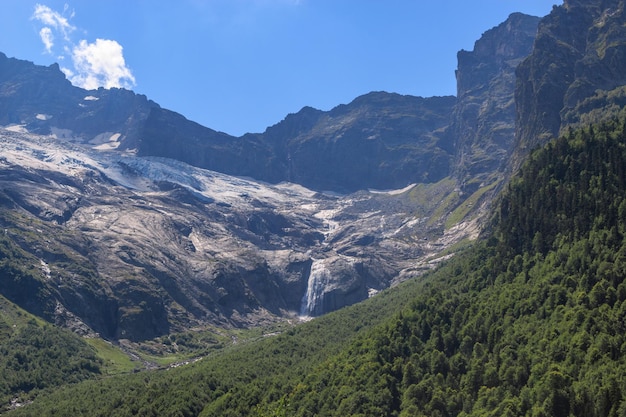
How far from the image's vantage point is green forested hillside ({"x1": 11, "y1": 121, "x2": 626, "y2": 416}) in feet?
395

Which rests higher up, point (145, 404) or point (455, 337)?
point (455, 337)

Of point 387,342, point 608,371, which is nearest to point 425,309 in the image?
point 387,342

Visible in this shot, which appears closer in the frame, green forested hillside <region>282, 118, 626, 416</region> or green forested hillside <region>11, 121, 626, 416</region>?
green forested hillside <region>282, 118, 626, 416</region>

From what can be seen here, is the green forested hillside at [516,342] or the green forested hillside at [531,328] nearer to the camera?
the green forested hillside at [531,328]

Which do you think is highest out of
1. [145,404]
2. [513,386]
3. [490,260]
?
[490,260]

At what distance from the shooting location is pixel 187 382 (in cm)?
19962

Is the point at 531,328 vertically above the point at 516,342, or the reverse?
the point at 531,328

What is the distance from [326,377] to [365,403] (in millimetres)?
25563

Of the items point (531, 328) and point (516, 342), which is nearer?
point (516, 342)

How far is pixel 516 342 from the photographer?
14338 cm

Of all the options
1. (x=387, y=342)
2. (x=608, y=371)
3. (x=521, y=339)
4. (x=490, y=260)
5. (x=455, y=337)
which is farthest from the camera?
(x=490, y=260)

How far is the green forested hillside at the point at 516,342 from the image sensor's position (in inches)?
4744

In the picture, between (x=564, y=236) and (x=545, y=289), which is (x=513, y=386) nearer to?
(x=545, y=289)

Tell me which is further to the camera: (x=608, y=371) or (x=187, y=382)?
(x=187, y=382)
